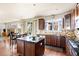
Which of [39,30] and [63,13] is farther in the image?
[39,30]

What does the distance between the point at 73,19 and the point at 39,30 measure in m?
0.71

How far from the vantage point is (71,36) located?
77.9 inches

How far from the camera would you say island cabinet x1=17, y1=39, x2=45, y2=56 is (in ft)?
6.44

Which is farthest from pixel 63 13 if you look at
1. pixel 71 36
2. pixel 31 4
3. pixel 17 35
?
pixel 17 35

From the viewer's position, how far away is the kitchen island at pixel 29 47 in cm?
196

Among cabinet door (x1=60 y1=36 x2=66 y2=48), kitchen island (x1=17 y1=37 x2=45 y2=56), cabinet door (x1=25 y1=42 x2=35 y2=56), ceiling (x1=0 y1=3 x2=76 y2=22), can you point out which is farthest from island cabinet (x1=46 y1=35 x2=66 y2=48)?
ceiling (x1=0 y1=3 x2=76 y2=22)

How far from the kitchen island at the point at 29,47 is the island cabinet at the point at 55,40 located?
16 centimetres

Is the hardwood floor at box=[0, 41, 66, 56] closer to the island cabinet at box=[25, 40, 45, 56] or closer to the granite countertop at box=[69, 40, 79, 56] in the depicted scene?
the island cabinet at box=[25, 40, 45, 56]

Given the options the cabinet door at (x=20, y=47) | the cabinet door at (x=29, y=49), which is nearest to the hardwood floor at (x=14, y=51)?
the cabinet door at (x=20, y=47)

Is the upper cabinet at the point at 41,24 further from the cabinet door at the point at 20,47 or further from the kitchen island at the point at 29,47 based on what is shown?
the cabinet door at the point at 20,47

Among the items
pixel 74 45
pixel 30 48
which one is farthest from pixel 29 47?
pixel 74 45

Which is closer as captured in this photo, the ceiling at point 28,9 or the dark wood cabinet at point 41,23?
the ceiling at point 28,9

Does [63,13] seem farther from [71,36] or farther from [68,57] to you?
[68,57]

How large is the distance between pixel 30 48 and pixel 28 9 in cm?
75
